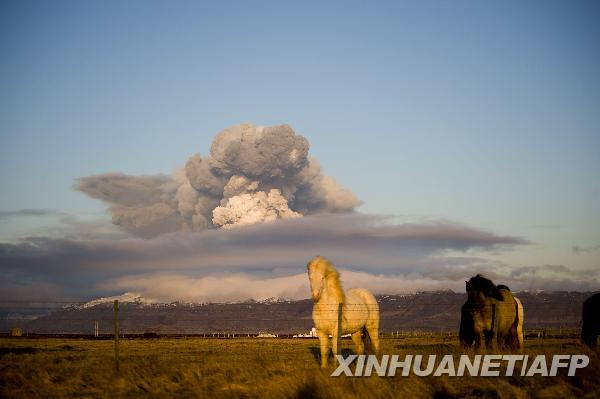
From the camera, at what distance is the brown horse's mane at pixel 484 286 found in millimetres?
26219

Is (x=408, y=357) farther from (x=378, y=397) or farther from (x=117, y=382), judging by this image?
(x=117, y=382)

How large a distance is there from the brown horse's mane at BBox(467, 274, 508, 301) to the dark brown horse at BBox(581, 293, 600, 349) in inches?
114

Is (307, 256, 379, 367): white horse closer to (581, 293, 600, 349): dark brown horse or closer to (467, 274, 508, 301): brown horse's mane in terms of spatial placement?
(467, 274, 508, 301): brown horse's mane

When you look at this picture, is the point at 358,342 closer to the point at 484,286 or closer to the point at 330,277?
the point at 330,277

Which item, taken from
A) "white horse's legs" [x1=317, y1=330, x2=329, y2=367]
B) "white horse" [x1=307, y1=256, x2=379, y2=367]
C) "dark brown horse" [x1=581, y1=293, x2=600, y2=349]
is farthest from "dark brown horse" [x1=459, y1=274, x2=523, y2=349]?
"white horse's legs" [x1=317, y1=330, x2=329, y2=367]

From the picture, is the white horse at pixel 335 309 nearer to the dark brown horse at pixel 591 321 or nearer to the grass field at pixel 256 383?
the grass field at pixel 256 383

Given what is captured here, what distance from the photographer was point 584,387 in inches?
619

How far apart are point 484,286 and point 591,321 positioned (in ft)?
12.2

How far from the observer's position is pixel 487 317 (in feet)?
83.5

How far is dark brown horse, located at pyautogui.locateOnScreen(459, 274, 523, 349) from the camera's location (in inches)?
995

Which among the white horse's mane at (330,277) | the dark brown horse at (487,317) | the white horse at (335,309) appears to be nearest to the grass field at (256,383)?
the white horse at (335,309)

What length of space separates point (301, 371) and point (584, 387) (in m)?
6.65

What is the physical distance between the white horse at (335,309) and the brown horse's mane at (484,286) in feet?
15.6

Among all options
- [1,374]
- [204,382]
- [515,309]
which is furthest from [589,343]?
[1,374]
